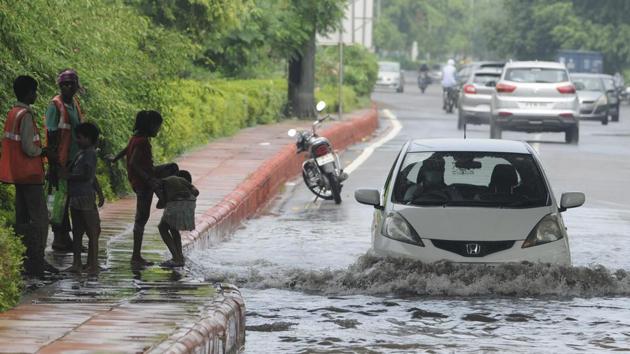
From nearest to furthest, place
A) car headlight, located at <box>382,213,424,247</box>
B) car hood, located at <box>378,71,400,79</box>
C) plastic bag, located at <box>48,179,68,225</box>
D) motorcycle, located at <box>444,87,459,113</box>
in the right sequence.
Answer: car headlight, located at <box>382,213,424,247</box> < plastic bag, located at <box>48,179,68,225</box> < motorcycle, located at <box>444,87,459,113</box> < car hood, located at <box>378,71,400,79</box>

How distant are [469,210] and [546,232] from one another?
0.60 m

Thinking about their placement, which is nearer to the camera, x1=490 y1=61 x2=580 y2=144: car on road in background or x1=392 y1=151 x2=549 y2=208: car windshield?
x1=392 y1=151 x2=549 y2=208: car windshield

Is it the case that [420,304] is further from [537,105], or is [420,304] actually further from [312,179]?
[537,105]

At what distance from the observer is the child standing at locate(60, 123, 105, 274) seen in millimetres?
11727

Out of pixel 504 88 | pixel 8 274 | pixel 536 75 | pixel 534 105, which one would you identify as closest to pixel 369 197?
pixel 8 274

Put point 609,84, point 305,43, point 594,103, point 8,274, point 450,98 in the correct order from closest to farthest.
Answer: point 8,274 < point 305,43 < point 594,103 < point 609,84 < point 450,98

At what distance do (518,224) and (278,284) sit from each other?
198cm

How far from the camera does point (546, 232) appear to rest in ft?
39.5

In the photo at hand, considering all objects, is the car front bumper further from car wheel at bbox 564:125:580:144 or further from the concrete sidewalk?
car wheel at bbox 564:125:580:144

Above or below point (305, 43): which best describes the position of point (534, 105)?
below

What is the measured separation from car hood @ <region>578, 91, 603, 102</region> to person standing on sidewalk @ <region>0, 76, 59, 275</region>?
115 ft

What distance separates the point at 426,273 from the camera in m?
11.8

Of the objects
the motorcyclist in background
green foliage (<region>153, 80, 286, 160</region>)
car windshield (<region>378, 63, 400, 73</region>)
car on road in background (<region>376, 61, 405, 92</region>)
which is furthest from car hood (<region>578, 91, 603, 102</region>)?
car windshield (<region>378, 63, 400, 73</region>)

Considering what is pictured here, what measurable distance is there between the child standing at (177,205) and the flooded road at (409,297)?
0.38 metres
